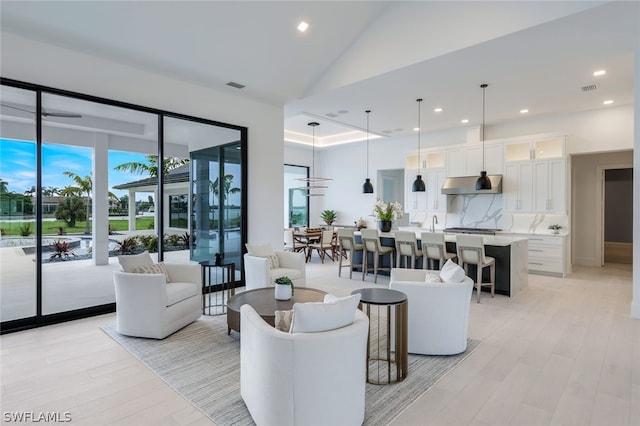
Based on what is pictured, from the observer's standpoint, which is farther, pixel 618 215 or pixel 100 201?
pixel 618 215

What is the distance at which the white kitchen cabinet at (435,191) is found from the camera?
344 inches

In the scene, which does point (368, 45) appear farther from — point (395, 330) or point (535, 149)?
point (535, 149)

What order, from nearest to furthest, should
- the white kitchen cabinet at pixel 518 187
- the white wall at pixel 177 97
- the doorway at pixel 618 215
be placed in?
the white wall at pixel 177 97 → the white kitchen cabinet at pixel 518 187 → the doorway at pixel 618 215

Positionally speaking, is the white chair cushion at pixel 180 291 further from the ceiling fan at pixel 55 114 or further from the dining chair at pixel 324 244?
the dining chair at pixel 324 244

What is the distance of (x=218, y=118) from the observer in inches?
229

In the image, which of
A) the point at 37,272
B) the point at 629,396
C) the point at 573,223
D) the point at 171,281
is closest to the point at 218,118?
the point at 171,281

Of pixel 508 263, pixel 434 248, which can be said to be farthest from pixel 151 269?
pixel 508 263

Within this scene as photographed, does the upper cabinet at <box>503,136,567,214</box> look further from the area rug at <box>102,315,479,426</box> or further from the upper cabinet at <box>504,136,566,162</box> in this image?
the area rug at <box>102,315,479,426</box>

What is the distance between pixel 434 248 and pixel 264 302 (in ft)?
10.6

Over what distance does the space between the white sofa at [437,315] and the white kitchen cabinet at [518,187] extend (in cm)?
521

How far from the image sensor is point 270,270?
16.6 ft

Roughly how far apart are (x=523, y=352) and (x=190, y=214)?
188 inches

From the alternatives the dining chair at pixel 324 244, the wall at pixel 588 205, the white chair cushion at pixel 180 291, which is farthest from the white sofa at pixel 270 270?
the wall at pixel 588 205

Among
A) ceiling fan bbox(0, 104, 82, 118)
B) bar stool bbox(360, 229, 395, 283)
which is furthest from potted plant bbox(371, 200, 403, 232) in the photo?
ceiling fan bbox(0, 104, 82, 118)
